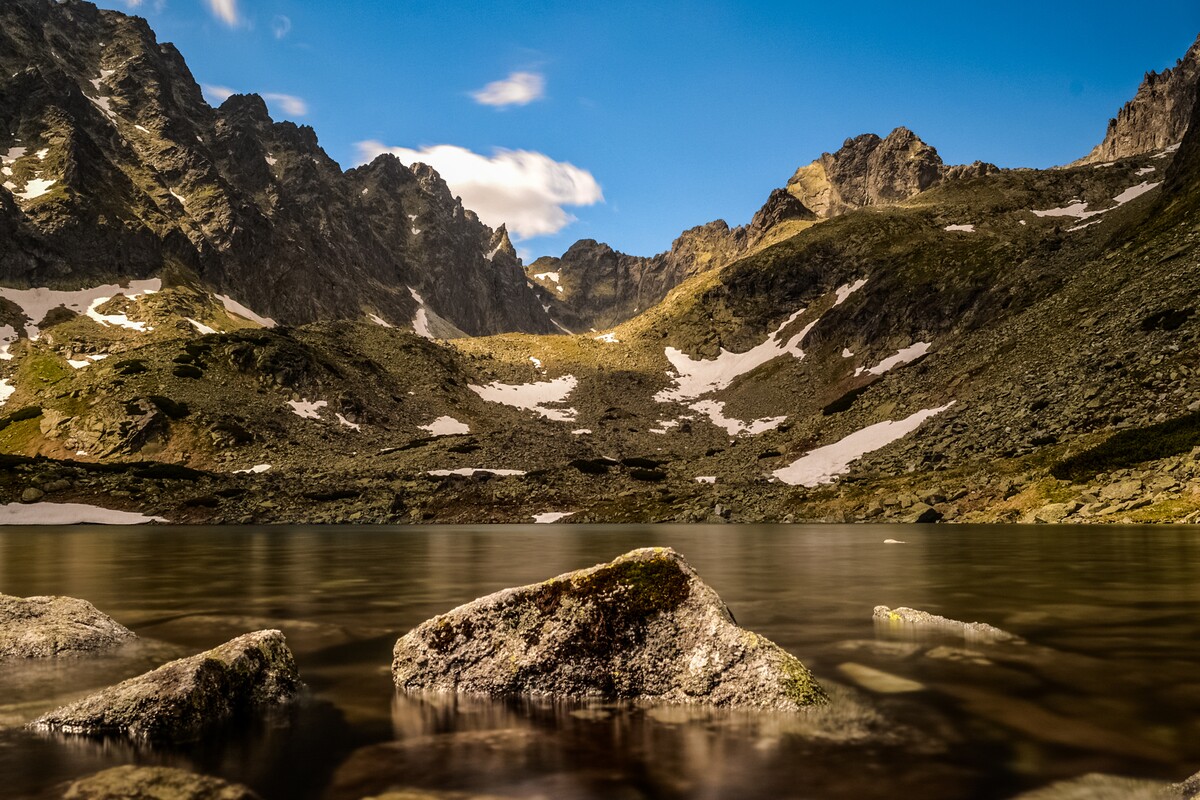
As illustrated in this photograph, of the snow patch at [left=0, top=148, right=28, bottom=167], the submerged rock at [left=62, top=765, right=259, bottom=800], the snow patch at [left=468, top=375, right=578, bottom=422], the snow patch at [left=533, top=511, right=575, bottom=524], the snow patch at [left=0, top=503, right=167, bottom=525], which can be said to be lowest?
the snow patch at [left=533, top=511, right=575, bottom=524]

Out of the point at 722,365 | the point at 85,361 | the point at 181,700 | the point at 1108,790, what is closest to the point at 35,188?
the point at 85,361

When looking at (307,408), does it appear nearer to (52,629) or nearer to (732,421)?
(732,421)

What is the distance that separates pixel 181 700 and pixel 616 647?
5118 mm

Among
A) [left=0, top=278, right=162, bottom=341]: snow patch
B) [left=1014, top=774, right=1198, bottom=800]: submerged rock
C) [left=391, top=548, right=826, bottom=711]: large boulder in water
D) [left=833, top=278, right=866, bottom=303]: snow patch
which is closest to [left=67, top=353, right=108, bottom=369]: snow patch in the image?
[left=0, top=278, right=162, bottom=341]: snow patch

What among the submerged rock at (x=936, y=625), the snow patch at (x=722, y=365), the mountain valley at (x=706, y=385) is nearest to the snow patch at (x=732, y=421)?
the mountain valley at (x=706, y=385)

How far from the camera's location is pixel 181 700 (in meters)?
7.84

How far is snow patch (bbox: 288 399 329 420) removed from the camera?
121 meters

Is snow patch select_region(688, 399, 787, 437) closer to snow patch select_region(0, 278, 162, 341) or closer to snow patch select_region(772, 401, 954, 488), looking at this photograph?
snow patch select_region(772, 401, 954, 488)

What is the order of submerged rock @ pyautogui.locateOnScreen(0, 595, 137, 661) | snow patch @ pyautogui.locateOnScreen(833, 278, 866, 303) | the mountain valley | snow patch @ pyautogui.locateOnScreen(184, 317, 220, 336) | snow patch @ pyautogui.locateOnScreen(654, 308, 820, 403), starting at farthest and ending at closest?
snow patch @ pyautogui.locateOnScreen(184, 317, 220, 336)
snow patch @ pyautogui.locateOnScreen(833, 278, 866, 303)
snow patch @ pyautogui.locateOnScreen(654, 308, 820, 403)
the mountain valley
submerged rock @ pyautogui.locateOnScreen(0, 595, 137, 661)

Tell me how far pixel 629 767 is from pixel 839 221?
19182cm

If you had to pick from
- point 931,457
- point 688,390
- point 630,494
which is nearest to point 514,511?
point 630,494

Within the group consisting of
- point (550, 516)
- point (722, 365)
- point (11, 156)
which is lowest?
point (550, 516)

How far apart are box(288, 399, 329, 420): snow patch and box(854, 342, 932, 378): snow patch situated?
94778 millimetres

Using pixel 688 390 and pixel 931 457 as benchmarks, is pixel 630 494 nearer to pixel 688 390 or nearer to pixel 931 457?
pixel 931 457
